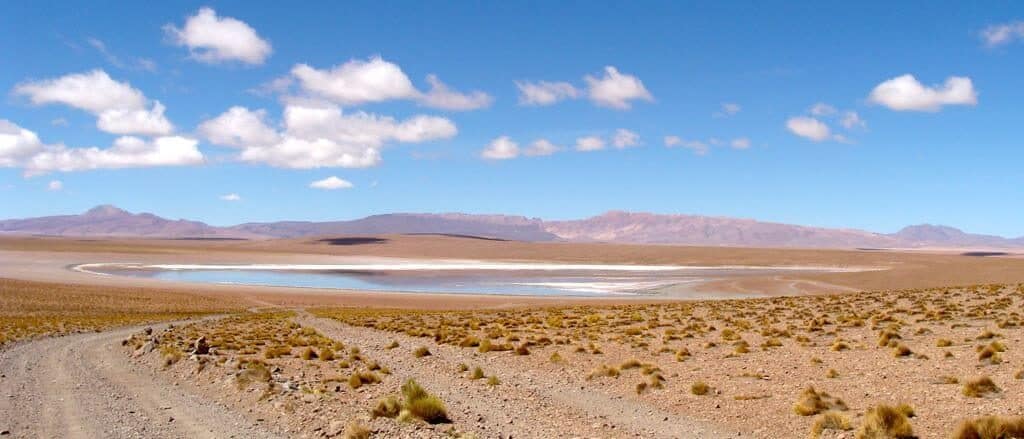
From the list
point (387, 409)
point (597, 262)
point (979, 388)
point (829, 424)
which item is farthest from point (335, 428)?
point (597, 262)

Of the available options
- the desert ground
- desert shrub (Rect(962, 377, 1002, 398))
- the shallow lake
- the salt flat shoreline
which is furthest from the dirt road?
the shallow lake

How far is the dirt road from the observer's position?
12.2 meters

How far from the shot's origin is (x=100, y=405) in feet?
46.3

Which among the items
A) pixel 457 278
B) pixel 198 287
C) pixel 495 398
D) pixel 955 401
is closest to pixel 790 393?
pixel 955 401

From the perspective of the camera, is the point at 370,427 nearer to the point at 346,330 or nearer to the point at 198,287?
the point at 346,330

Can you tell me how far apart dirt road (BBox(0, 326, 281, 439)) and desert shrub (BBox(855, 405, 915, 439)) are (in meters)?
8.34

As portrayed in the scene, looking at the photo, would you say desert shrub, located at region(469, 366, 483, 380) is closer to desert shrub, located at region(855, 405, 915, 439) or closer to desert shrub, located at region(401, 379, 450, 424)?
desert shrub, located at region(401, 379, 450, 424)

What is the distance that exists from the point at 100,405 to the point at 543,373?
28.8ft

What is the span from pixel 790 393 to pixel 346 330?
1927 centimetres

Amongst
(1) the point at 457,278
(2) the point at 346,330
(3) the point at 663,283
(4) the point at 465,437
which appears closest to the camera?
(4) the point at 465,437

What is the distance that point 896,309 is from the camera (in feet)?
104

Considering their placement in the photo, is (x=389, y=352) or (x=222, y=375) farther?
(x=389, y=352)

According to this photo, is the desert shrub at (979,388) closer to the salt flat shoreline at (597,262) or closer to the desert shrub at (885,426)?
the desert shrub at (885,426)

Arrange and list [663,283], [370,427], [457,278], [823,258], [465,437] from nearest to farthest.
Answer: [465,437], [370,427], [663,283], [457,278], [823,258]
